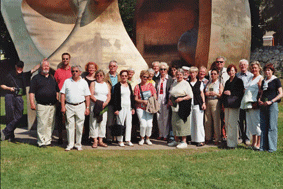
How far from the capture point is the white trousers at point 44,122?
6.17m

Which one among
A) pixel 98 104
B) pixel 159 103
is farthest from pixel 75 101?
pixel 159 103

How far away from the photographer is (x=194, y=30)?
10602mm

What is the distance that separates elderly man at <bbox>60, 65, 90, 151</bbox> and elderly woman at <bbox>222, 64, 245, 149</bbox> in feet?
8.61

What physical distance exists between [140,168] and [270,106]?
2.68 meters

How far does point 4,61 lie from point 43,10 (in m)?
14.8

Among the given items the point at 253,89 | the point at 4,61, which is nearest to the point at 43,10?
the point at 253,89

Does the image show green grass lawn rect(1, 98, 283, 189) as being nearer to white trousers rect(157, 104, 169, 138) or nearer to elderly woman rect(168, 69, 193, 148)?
elderly woman rect(168, 69, 193, 148)

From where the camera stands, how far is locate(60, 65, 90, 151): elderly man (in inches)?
Result: 236

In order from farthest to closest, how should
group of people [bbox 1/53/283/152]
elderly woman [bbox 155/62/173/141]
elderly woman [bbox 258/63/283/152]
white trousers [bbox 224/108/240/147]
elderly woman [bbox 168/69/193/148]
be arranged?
elderly woman [bbox 155/62/173/141]
elderly woman [bbox 168/69/193/148]
white trousers [bbox 224/108/240/147]
group of people [bbox 1/53/283/152]
elderly woman [bbox 258/63/283/152]

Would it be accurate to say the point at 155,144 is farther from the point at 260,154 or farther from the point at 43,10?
the point at 43,10

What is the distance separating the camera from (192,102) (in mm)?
6664

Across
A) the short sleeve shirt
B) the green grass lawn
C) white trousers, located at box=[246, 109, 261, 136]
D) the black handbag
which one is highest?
the short sleeve shirt

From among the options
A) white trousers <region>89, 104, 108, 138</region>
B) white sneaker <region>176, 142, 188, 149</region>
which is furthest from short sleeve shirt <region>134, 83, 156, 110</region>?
white sneaker <region>176, 142, 188, 149</region>

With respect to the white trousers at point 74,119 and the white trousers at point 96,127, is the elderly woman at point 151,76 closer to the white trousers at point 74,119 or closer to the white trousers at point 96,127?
the white trousers at point 96,127
